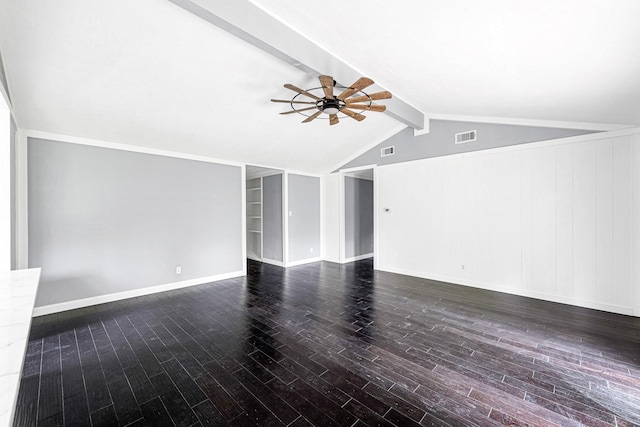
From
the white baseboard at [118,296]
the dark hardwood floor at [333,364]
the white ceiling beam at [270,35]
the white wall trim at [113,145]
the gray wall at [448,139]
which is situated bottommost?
the dark hardwood floor at [333,364]

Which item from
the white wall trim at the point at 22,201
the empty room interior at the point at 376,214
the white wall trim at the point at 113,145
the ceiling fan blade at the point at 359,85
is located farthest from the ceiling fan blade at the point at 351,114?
the white wall trim at the point at 22,201

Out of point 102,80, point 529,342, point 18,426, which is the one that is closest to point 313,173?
point 102,80

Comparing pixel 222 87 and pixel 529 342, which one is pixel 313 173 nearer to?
pixel 222 87

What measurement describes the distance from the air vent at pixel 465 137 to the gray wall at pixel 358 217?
112 inches

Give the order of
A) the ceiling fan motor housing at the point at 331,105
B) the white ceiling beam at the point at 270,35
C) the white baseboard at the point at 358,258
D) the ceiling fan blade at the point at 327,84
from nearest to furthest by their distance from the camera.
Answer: the white ceiling beam at the point at 270,35 < the ceiling fan blade at the point at 327,84 < the ceiling fan motor housing at the point at 331,105 < the white baseboard at the point at 358,258

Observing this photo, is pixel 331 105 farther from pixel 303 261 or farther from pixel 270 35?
pixel 303 261

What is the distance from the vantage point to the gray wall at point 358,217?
6.96 meters

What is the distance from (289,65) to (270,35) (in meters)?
0.64

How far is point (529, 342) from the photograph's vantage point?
2.74 m

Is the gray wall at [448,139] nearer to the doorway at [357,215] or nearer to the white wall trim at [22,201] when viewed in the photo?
the doorway at [357,215]

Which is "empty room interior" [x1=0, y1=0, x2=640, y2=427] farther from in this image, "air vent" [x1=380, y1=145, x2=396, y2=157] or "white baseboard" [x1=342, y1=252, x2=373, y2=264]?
"white baseboard" [x1=342, y1=252, x2=373, y2=264]

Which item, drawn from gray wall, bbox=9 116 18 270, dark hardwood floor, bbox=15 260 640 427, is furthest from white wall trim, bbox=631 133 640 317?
gray wall, bbox=9 116 18 270

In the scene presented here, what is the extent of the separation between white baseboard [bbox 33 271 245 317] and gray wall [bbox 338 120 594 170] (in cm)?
410

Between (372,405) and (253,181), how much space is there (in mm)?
6558
